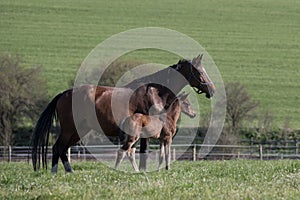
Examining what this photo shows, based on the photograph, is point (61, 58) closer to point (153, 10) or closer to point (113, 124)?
point (153, 10)

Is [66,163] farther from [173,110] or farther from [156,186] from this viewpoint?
[156,186]

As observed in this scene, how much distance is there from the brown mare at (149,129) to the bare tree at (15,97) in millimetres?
24031

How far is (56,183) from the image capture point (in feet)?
36.2

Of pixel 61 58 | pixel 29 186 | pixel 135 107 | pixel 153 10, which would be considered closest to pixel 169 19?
pixel 153 10

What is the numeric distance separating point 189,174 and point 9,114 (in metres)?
28.6

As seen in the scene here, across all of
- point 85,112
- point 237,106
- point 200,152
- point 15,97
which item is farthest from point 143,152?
point 15,97

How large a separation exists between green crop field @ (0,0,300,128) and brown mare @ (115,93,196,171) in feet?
104

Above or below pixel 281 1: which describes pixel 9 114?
below

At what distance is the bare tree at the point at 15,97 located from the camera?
39375mm

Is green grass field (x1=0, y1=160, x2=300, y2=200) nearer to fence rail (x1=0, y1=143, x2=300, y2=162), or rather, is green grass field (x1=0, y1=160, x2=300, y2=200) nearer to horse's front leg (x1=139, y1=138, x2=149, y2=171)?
horse's front leg (x1=139, y1=138, x2=149, y2=171)

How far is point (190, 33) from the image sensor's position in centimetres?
5912

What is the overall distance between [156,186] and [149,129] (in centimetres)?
425

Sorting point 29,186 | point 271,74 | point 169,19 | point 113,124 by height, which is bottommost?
point 29,186

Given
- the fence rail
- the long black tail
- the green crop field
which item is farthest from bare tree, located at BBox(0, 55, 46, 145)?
the long black tail
